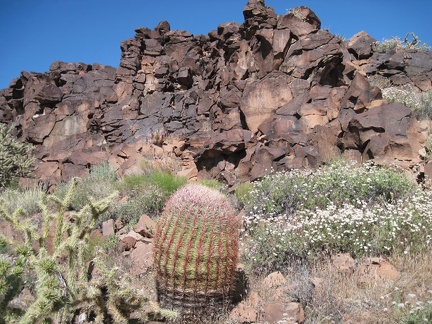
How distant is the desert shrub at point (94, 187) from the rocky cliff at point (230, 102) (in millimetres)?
729

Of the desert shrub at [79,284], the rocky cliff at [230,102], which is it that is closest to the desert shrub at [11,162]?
the rocky cliff at [230,102]

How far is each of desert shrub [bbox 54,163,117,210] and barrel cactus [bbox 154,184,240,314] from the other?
4.84 meters

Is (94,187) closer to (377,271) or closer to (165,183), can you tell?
(165,183)

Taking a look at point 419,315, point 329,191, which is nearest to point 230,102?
point 329,191

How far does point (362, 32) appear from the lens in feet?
54.1

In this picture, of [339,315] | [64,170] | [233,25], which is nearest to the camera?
[339,315]

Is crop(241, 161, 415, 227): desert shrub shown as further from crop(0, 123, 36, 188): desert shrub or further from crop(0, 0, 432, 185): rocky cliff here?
crop(0, 123, 36, 188): desert shrub

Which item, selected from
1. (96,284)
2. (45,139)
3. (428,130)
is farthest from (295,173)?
(45,139)

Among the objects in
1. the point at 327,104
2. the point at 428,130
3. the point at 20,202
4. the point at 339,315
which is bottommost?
the point at 339,315

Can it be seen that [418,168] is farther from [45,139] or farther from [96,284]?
[45,139]

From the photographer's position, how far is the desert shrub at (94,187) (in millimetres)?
8922

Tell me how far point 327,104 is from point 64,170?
946cm

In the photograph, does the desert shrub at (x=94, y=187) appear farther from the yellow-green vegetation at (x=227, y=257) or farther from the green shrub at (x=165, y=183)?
the yellow-green vegetation at (x=227, y=257)

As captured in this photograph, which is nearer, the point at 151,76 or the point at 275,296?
the point at 275,296
